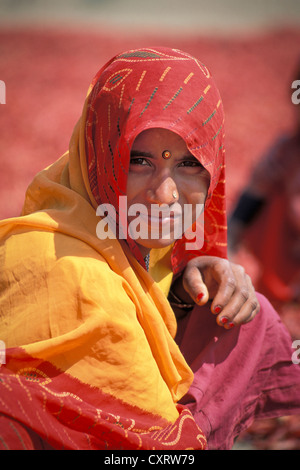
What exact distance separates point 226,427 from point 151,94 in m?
1.29

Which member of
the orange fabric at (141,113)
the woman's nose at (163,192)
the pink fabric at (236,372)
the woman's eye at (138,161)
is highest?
the orange fabric at (141,113)

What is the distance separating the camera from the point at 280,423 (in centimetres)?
395

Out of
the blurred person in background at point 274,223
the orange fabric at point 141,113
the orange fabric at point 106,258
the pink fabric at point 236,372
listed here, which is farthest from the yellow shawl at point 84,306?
the blurred person in background at point 274,223

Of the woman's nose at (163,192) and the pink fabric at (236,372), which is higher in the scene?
the woman's nose at (163,192)

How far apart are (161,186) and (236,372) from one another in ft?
2.85

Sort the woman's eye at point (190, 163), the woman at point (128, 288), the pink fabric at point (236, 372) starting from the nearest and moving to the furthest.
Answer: the woman at point (128, 288)
the woman's eye at point (190, 163)
the pink fabric at point (236, 372)

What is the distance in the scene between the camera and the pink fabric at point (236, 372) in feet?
8.20

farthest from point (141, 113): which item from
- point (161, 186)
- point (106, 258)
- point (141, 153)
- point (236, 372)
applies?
point (236, 372)

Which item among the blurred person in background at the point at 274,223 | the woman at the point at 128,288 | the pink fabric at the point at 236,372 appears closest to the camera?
the woman at the point at 128,288

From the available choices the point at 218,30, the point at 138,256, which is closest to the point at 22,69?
the point at 218,30

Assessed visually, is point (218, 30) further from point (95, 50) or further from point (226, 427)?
point (226, 427)

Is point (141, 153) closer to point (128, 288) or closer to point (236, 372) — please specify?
point (128, 288)

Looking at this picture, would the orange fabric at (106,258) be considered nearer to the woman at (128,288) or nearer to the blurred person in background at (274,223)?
the woman at (128,288)
